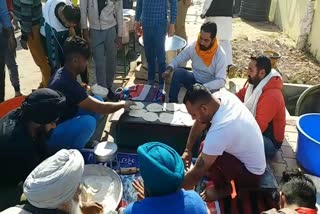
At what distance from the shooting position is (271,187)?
8.71 feet

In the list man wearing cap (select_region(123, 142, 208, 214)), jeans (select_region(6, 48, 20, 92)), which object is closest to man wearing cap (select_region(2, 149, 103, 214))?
man wearing cap (select_region(123, 142, 208, 214))

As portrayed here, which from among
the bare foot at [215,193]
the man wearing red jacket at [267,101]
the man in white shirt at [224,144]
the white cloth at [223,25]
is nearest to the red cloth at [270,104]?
the man wearing red jacket at [267,101]

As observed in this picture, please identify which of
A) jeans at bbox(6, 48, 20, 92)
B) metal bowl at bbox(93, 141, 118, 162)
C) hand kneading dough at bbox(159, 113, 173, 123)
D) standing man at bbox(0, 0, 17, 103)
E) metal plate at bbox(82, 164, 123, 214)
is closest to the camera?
metal plate at bbox(82, 164, 123, 214)

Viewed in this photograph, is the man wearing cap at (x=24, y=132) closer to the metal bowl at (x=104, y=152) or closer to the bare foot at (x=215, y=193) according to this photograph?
the metal bowl at (x=104, y=152)

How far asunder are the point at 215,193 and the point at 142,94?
1.63 meters

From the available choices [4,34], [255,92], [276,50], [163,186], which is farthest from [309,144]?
[276,50]

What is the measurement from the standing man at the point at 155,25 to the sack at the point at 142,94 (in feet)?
2.04

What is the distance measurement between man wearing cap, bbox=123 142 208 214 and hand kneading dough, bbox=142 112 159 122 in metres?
1.55

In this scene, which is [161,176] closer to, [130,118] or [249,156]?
[249,156]

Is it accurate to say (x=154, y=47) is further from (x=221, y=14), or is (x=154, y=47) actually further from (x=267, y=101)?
(x=267, y=101)

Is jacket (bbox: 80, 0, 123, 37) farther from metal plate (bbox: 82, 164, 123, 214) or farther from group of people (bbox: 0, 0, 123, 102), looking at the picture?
metal plate (bbox: 82, 164, 123, 214)

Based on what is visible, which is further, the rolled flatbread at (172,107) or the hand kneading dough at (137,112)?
the rolled flatbread at (172,107)

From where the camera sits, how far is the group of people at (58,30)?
13.1 ft

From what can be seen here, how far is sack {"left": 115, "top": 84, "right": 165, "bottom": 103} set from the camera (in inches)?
152
